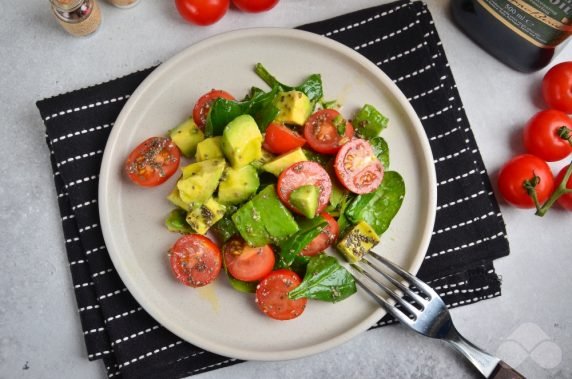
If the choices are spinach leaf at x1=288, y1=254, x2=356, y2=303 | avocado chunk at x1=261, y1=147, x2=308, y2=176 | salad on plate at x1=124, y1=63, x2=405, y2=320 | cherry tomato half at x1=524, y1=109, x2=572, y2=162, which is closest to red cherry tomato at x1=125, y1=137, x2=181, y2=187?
salad on plate at x1=124, y1=63, x2=405, y2=320

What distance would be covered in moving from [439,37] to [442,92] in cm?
24

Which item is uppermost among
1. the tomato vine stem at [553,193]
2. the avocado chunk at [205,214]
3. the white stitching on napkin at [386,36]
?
the white stitching on napkin at [386,36]

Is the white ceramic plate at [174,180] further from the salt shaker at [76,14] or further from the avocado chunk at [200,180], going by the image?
the salt shaker at [76,14]

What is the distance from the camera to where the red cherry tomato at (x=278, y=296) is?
183cm

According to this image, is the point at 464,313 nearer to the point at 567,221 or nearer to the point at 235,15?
the point at 567,221

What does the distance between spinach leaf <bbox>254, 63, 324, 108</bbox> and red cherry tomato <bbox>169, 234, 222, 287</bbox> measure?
560 mm

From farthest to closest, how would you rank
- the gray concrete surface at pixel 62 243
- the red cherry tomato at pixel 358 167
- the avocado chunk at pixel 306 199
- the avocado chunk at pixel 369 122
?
the gray concrete surface at pixel 62 243
the avocado chunk at pixel 369 122
the red cherry tomato at pixel 358 167
the avocado chunk at pixel 306 199

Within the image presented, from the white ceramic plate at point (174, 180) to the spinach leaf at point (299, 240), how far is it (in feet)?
0.68

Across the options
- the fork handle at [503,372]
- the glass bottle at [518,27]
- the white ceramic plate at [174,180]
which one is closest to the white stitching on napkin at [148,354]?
the white ceramic plate at [174,180]

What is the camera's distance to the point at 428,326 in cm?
194

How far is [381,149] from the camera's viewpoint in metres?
1.99

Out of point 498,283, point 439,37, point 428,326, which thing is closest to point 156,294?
point 428,326

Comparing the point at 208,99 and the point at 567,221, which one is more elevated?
the point at 208,99

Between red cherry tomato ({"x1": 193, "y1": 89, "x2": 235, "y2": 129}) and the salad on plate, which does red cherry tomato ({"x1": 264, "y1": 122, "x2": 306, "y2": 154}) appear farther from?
red cherry tomato ({"x1": 193, "y1": 89, "x2": 235, "y2": 129})
